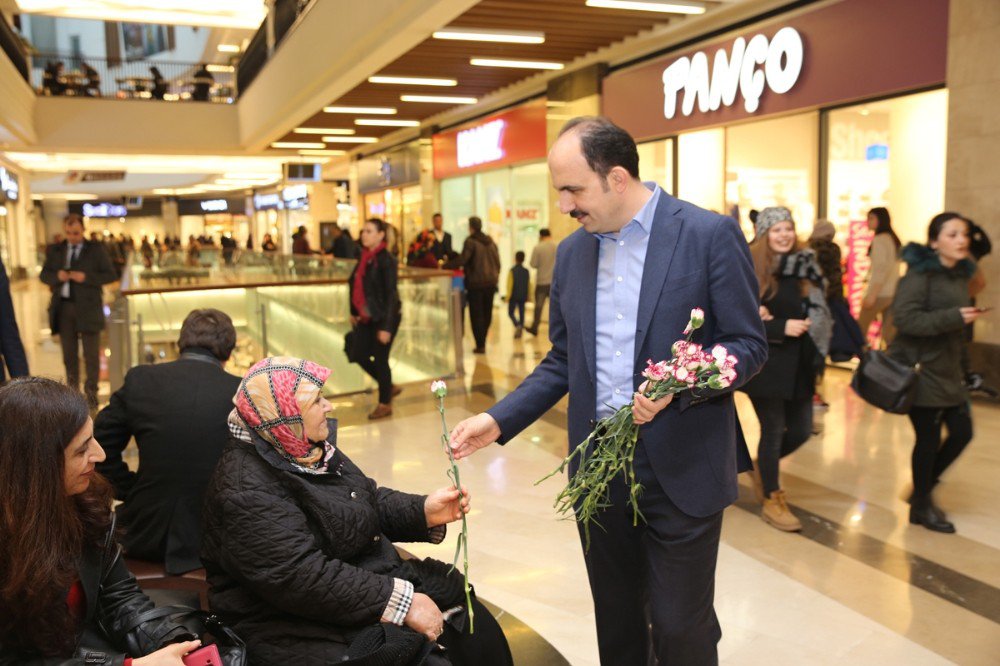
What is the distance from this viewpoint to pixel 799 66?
806 centimetres

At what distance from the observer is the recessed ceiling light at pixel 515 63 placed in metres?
11.2

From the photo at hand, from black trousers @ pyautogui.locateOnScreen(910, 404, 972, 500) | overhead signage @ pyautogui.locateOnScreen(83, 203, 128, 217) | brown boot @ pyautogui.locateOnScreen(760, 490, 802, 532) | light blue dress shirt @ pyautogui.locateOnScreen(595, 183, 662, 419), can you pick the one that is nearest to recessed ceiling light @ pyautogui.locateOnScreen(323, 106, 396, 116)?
brown boot @ pyautogui.locateOnScreen(760, 490, 802, 532)

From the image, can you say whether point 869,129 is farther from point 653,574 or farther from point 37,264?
point 37,264

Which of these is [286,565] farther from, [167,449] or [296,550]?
[167,449]

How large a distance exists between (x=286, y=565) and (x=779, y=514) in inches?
119

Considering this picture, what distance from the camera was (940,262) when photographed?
4074 millimetres

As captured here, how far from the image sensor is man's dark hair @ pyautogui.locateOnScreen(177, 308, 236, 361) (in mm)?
3170

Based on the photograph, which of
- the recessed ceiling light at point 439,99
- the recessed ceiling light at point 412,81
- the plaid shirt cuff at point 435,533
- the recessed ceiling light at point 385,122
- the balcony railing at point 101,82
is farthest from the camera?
the balcony railing at point 101,82

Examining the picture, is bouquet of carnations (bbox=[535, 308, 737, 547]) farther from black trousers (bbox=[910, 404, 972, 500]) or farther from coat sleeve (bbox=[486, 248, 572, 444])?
black trousers (bbox=[910, 404, 972, 500])

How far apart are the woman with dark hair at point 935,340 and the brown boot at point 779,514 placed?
621 mm

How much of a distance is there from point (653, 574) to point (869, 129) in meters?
7.69

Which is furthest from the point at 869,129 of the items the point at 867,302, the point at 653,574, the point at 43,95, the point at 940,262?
the point at 43,95

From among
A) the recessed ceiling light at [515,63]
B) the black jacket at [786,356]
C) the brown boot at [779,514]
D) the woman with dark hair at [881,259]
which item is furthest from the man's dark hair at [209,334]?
the recessed ceiling light at [515,63]

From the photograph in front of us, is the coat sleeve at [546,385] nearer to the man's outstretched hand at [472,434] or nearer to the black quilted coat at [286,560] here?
the man's outstretched hand at [472,434]
